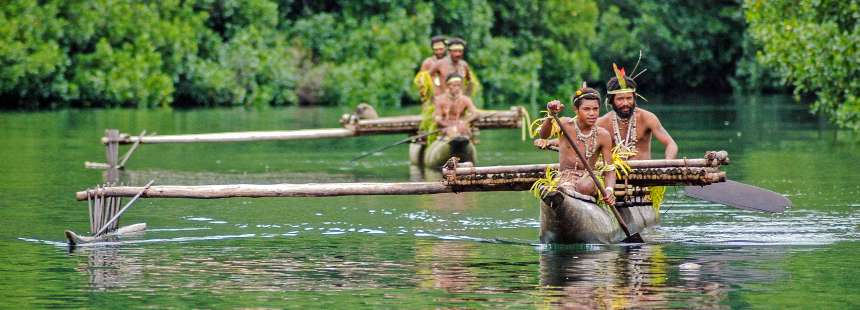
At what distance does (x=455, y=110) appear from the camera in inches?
1054

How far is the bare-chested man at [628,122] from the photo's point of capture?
16.9 m

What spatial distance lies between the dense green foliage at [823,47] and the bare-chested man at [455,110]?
7.37m

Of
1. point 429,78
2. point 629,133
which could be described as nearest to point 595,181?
point 629,133

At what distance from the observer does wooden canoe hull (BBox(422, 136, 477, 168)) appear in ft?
85.6

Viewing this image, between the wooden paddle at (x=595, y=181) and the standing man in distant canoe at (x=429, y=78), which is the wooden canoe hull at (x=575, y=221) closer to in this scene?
the wooden paddle at (x=595, y=181)

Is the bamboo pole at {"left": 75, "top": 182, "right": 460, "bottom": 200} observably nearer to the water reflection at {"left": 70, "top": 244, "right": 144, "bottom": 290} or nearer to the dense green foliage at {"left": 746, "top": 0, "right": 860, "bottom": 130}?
the water reflection at {"left": 70, "top": 244, "right": 144, "bottom": 290}

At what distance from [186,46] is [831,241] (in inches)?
1597

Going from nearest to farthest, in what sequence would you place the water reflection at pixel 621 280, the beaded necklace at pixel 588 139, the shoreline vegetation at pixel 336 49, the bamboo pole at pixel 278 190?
the water reflection at pixel 621 280, the beaded necklace at pixel 588 139, the bamboo pole at pixel 278 190, the shoreline vegetation at pixel 336 49

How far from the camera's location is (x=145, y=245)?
16.8 m

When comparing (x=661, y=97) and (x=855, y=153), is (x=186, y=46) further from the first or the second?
(x=855, y=153)

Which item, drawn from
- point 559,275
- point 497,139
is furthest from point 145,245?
point 497,139

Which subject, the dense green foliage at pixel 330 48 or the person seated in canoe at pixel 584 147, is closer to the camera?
the person seated in canoe at pixel 584 147

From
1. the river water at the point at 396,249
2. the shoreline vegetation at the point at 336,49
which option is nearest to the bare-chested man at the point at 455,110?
the river water at the point at 396,249

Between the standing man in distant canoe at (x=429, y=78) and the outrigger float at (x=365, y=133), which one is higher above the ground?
the standing man in distant canoe at (x=429, y=78)
